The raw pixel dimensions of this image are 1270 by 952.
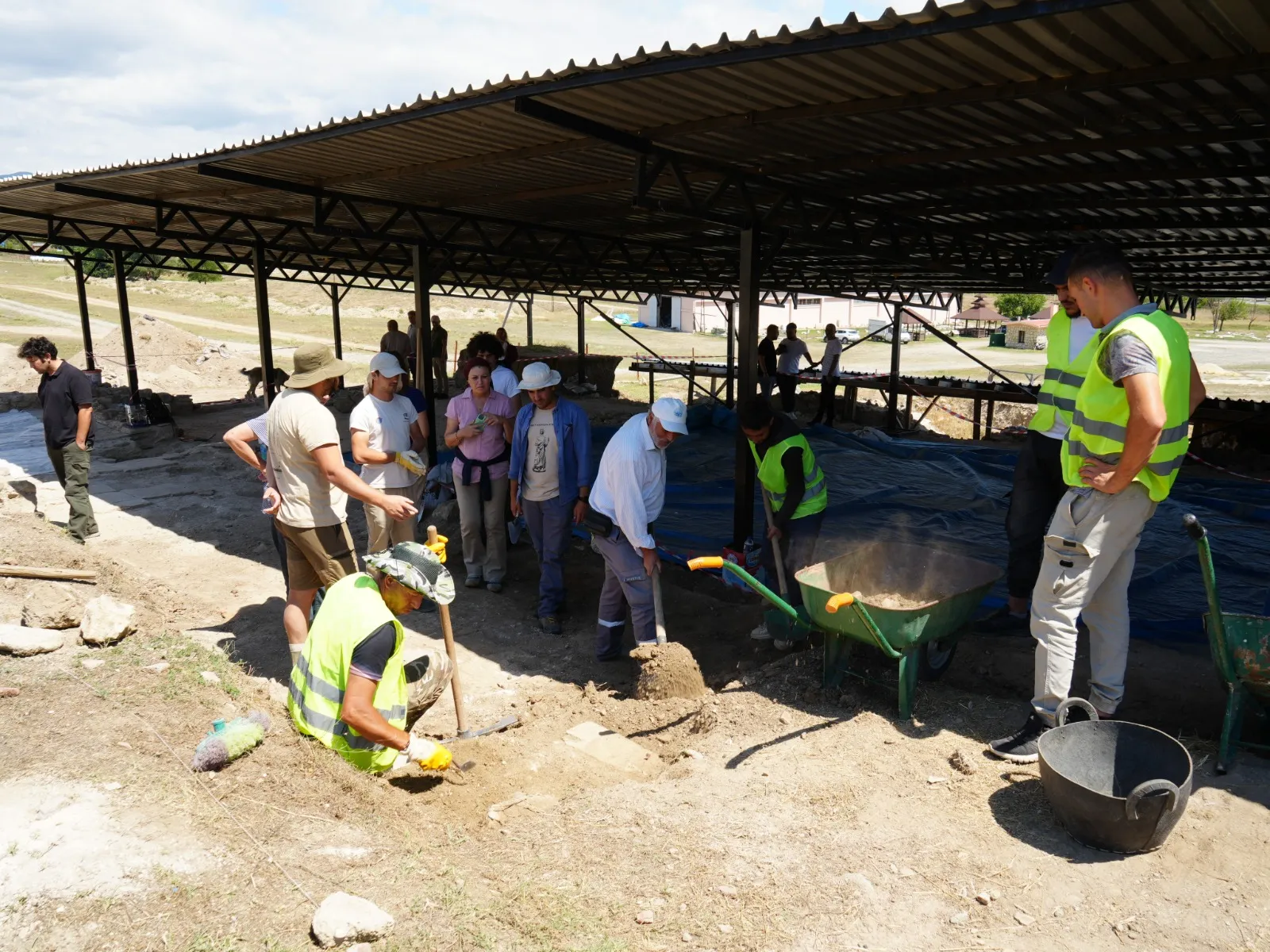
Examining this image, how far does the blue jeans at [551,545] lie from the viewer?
634 cm

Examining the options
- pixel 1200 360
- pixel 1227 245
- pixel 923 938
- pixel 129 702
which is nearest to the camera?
pixel 923 938

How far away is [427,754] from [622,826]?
0.87m

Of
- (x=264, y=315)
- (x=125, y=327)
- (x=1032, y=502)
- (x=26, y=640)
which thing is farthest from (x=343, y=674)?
(x=125, y=327)

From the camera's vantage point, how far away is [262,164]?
7.66 metres

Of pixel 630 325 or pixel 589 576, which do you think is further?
pixel 630 325

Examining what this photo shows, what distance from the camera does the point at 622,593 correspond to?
564cm

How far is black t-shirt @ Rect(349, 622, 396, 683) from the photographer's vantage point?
3.39 metres

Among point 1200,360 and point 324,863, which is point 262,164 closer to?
point 324,863

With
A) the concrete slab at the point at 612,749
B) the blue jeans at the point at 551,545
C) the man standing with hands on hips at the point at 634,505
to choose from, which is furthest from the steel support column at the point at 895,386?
the concrete slab at the point at 612,749

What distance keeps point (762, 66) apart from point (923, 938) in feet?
12.5

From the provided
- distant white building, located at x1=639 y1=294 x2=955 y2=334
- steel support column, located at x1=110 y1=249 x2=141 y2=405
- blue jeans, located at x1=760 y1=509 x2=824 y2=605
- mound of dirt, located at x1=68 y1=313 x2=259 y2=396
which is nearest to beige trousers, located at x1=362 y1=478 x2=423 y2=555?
blue jeans, located at x1=760 y1=509 x2=824 y2=605

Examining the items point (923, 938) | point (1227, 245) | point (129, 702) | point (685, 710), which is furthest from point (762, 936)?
point (1227, 245)

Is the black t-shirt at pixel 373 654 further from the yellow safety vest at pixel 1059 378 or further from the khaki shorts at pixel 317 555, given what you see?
the yellow safety vest at pixel 1059 378

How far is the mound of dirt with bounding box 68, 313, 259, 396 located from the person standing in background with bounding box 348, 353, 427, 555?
16187 mm
